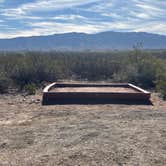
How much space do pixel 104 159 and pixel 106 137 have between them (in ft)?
5.79

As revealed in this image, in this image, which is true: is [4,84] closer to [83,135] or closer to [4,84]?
[4,84]

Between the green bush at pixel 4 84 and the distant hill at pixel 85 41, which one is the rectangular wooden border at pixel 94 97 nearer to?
the green bush at pixel 4 84

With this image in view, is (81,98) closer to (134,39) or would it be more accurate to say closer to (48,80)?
(48,80)

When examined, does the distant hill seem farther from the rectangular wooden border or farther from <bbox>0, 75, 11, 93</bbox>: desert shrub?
the rectangular wooden border

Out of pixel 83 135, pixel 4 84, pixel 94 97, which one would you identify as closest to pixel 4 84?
pixel 4 84

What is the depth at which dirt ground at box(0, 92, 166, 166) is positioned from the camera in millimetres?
8273

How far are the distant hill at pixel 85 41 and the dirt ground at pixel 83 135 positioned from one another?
158 meters

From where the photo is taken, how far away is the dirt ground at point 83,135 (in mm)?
8273

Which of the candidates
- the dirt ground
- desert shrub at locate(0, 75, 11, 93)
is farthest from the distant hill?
the dirt ground

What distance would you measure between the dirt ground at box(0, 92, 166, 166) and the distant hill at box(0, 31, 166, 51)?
15828 cm

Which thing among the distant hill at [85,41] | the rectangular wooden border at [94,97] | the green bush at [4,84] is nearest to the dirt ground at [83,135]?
the rectangular wooden border at [94,97]

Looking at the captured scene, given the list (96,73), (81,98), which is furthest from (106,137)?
(96,73)

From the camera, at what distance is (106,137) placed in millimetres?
9945

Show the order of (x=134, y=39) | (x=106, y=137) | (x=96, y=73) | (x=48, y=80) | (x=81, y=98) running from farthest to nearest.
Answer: (x=134, y=39) → (x=96, y=73) → (x=48, y=80) → (x=81, y=98) → (x=106, y=137)
